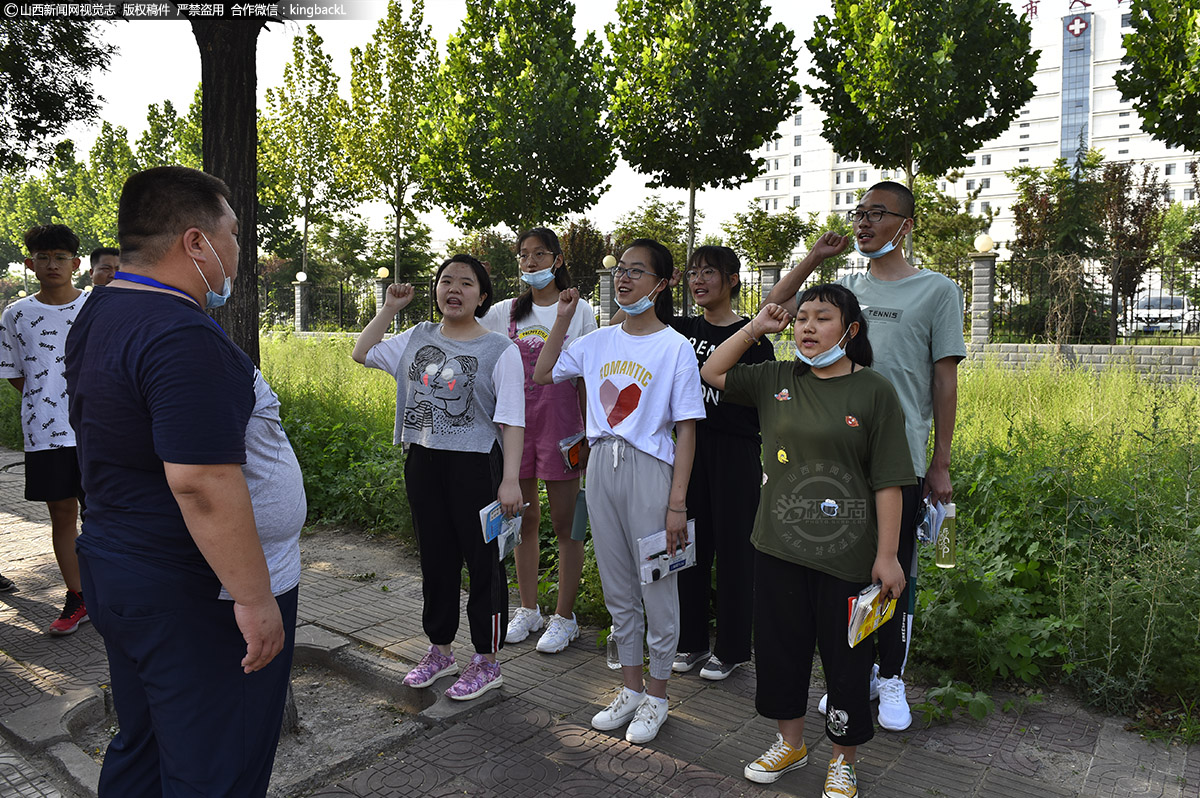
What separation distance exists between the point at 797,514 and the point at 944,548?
92cm

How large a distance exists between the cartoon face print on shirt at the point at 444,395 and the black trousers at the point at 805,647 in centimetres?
147

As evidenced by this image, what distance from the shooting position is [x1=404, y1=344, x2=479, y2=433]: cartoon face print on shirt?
3701mm

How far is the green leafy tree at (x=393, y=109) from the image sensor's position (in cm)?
2464

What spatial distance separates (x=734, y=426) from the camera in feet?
12.7

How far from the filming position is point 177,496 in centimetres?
191

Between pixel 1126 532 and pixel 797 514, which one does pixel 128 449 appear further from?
pixel 1126 532

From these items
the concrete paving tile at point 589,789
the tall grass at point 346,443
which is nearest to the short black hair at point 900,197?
the concrete paving tile at point 589,789

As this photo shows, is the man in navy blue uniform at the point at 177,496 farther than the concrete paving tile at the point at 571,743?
No

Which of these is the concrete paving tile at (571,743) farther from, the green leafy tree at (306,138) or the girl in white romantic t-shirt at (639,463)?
A: the green leafy tree at (306,138)

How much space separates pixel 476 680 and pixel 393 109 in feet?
78.2

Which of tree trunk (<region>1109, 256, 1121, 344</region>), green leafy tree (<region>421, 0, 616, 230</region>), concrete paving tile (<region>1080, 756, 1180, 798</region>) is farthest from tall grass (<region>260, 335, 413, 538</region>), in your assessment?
tree trunk (<region>1109, 256, 1121, 344</region>)

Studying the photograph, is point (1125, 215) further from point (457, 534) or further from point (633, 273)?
point (457, 534)

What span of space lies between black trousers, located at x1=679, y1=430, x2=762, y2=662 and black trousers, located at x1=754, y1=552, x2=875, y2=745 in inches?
29.4

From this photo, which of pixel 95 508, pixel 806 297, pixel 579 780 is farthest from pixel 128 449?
pixel 806 297
